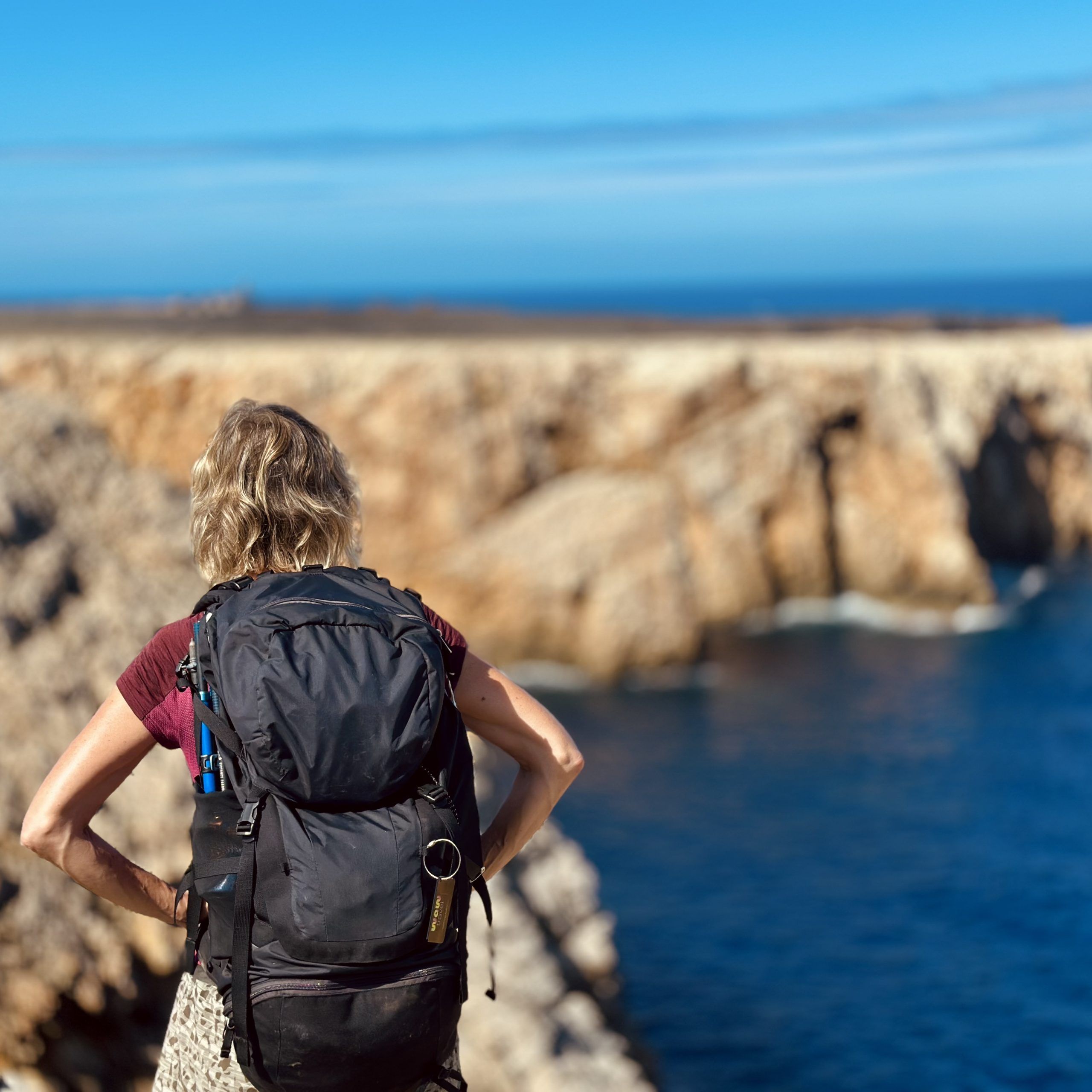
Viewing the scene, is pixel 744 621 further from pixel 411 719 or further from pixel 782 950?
pixel 411 719

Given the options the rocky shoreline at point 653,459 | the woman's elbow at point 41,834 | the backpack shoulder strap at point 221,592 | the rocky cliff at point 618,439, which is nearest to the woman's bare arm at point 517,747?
the backpack shoulder strap at point 221,592

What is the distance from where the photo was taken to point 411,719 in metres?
2.53

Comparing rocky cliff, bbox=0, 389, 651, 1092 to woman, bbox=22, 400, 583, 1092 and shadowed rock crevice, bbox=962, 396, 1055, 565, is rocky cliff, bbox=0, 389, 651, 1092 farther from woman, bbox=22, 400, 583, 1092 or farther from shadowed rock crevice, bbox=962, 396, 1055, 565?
shadowed rock crevice, bbox=962, 396, 1055, 565

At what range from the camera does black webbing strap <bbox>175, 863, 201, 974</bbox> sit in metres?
2.75

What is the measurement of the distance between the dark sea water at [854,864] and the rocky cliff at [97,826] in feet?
16.9

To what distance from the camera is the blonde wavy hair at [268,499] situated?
285 cm

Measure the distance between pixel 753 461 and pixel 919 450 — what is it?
431cm

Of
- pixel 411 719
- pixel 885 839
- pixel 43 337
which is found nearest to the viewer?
pixel 411 719

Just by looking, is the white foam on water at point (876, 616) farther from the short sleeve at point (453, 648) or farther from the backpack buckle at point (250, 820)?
the backpack buckle at point (250, 820)

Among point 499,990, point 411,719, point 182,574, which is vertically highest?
point 411,719

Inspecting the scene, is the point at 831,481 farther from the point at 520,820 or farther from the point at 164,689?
the point at 164,689

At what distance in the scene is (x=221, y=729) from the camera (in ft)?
8.56

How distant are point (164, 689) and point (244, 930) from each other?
591 millimetres

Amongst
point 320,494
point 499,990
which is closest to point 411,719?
point 320,494
